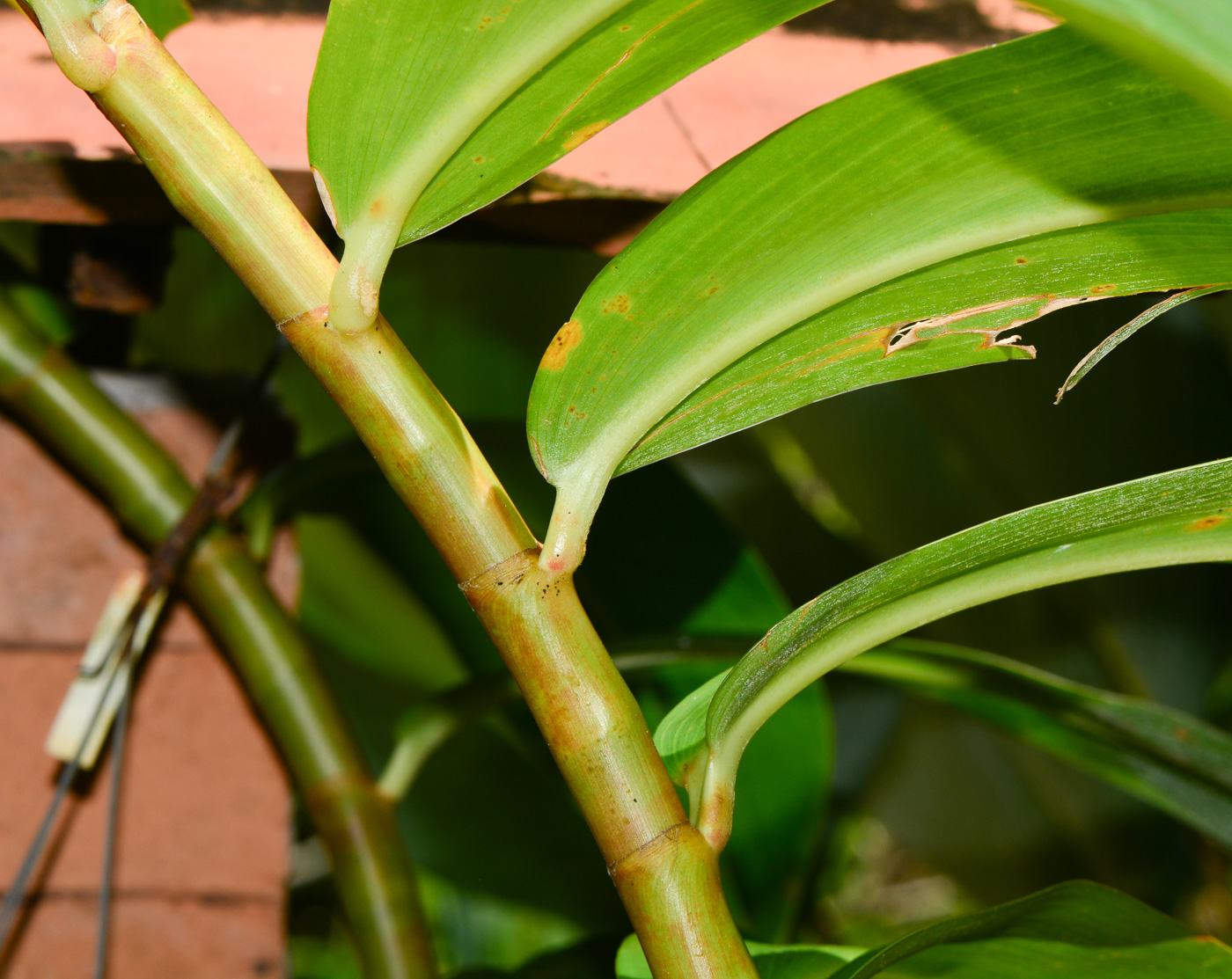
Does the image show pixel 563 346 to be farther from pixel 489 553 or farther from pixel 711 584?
pixel 711 584

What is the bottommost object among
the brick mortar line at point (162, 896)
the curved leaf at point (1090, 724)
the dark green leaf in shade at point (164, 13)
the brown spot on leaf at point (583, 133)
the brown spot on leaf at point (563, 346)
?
the curved leaf at point (1090, 724)

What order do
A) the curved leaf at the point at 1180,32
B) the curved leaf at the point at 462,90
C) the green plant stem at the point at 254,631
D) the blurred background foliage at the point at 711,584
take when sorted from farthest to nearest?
1. the blurred background foliage at the point at 711,584
2. the green plant stem at the point at 254,631
3. the curved leaf at the point at 462,90
4. the curved leaf at the point at 1180,32

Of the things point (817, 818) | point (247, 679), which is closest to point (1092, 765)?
point (817, 818)

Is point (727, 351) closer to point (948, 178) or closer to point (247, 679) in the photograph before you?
point (948, 178)

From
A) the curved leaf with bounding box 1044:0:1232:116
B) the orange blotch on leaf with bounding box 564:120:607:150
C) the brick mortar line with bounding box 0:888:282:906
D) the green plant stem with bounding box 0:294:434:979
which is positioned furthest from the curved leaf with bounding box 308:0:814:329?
the brick mortar line with bounding box 0:888:282:906

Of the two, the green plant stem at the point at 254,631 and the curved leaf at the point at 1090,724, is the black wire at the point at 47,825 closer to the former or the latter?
the green plant stem at the point at 254,631

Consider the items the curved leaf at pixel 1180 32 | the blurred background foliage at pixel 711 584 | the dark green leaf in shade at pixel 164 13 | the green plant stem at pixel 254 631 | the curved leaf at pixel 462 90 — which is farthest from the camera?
the blurred background foliage at pixel 711 584

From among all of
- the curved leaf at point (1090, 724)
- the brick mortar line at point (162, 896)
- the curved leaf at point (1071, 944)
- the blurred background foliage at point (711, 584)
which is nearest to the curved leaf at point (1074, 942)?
the curved leaf at point (1071, 944)
